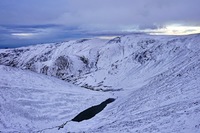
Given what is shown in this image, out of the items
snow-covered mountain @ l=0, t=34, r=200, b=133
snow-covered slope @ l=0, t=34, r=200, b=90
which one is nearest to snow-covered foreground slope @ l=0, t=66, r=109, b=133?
snow-covered mountain @ l=0, t=34, r=200, b=133

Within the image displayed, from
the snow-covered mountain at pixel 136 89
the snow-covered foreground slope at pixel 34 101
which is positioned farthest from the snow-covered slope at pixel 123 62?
the snow-covered foreground slope at pixel 34 101

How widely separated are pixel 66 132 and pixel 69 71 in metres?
119

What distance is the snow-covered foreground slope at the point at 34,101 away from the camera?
1714 inches

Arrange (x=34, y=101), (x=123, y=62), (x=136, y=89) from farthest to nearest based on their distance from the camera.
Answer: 1. (x=123, y=62)
2. (x=136, y=89)
3. (x=34, y=101)

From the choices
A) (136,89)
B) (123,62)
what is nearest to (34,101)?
(136,89)

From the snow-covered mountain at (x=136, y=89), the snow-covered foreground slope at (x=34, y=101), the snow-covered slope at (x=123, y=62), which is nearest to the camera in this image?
the snow-covered mountain at (x=136, y=89)

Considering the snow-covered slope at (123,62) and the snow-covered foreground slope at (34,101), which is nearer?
the snow-covered foreground slope at (34,101)

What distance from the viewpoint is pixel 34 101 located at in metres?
53.5

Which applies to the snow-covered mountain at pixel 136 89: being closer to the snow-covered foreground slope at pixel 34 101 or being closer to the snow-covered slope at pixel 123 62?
the snow-covered slope at pixel 123 62

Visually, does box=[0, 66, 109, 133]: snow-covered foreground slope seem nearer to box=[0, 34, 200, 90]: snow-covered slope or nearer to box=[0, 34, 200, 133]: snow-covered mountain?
box=[0, 34, 200, 133]: snow-covered mountain

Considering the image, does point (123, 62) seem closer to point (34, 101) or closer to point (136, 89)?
point (136, 89)

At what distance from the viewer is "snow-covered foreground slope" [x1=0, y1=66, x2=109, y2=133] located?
43.5m

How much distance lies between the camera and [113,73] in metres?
122

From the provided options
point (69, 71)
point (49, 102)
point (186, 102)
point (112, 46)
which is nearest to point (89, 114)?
point (49, 102)
